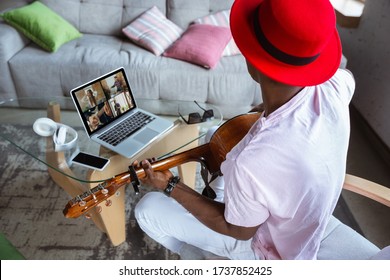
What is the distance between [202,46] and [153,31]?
0.40 meters

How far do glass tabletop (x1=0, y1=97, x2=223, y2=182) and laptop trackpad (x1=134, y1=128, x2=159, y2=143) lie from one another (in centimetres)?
9

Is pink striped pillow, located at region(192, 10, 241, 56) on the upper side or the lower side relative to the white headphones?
upper

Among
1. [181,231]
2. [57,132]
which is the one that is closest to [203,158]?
[181,231]

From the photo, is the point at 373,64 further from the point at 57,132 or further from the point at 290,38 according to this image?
the point at 57,132

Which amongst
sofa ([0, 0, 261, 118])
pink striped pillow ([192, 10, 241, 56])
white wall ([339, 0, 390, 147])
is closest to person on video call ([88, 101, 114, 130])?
sofa ([0, 0, 261, 118])

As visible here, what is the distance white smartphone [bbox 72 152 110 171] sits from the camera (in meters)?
1.30

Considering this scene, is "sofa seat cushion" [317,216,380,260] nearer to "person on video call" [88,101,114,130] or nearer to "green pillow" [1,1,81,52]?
"person on video call" [88,101,114,130]

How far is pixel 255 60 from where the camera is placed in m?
0.76

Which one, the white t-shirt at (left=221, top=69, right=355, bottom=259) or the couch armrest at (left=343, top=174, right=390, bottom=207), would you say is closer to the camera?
the white t-shirt at (left=221, top=69, right=355, bottom=259)

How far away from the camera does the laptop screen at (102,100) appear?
4.38ft

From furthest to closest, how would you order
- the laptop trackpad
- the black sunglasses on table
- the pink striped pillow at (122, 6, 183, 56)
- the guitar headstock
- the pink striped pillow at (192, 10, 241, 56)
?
the pink striped pillow at (192, 10, 241, 56), the pink striped pillow at (122, 6, 183, 56), the black sunglasses on table, the laptop trackpad, the guitar headstock

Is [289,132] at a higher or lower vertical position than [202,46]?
higher

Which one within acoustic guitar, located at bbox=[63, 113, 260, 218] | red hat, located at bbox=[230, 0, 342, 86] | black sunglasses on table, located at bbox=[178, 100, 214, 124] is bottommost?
black sunglasses on table, located at bbox=[178, 100, 214, 124]

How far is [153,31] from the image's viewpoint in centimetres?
231
